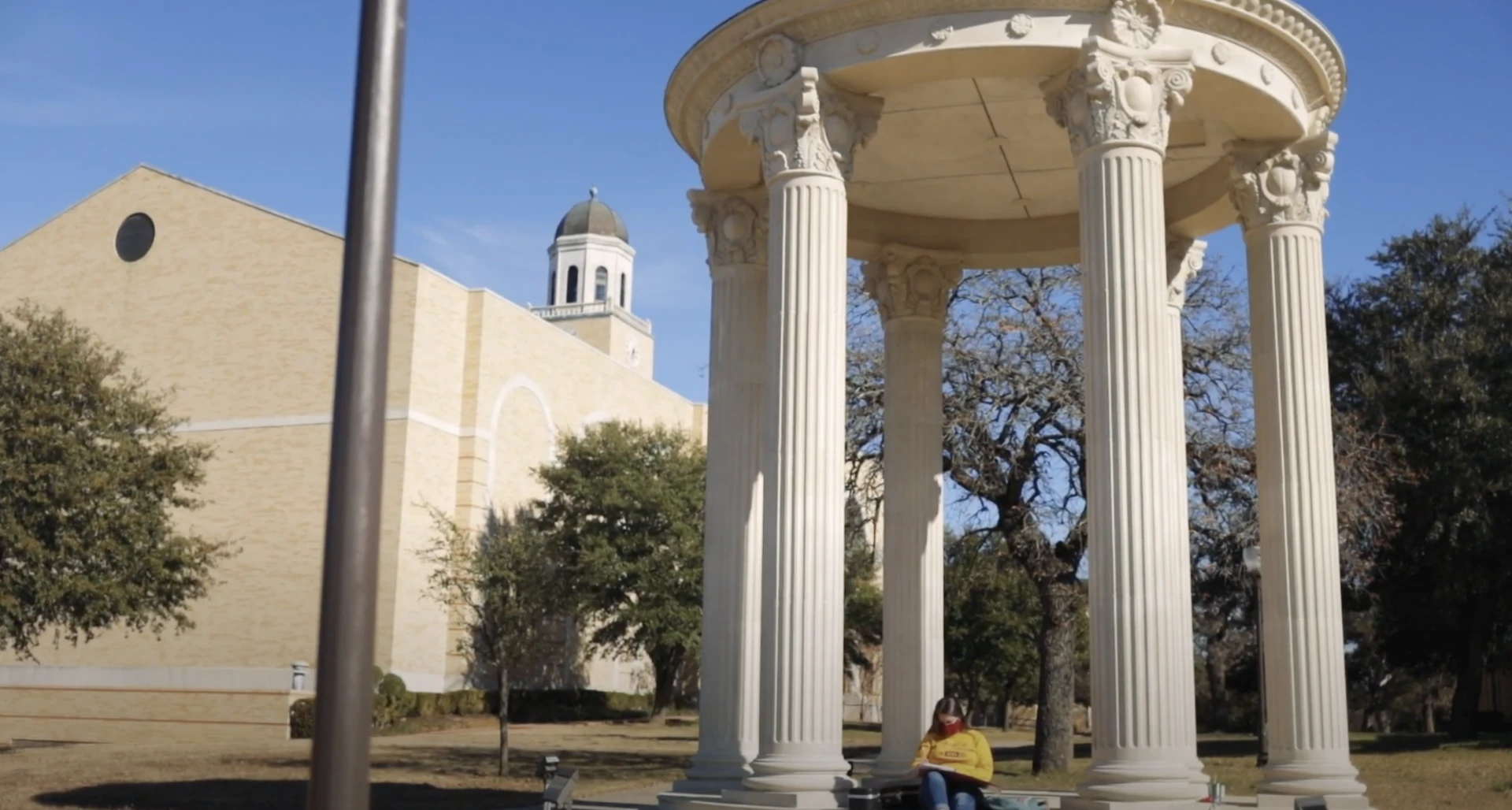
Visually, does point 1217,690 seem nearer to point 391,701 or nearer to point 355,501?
point 391,701

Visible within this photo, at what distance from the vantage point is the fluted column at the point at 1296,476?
61.4 ft

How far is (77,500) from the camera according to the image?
43594 mm

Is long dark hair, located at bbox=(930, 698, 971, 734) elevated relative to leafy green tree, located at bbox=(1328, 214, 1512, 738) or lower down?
lower down

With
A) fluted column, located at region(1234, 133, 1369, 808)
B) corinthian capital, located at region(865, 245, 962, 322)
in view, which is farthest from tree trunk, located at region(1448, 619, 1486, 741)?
fluted column, located at region(1234, 133, 1369, 808)

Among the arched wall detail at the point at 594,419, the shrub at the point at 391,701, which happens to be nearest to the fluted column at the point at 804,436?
the shrub at the point at 391,701

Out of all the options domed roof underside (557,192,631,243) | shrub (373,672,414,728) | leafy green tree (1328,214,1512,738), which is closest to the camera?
leafy green tree (1328,214,1512,738)

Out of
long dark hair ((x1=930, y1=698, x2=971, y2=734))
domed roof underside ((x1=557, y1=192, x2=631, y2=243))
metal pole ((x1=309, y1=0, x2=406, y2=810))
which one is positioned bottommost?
long dark hair ((x1=930, y1=698, x2=971, y2=734))

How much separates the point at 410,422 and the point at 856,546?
32.5 metres

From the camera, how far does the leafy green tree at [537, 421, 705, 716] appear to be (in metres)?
68.5

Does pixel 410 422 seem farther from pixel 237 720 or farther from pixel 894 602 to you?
pixel 894 602

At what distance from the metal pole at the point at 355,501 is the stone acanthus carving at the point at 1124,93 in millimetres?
12478

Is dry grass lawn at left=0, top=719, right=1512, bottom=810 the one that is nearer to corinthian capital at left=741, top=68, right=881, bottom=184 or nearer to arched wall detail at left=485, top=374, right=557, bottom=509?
corinthian capital at left=741, top=68, right=881, bottom=184

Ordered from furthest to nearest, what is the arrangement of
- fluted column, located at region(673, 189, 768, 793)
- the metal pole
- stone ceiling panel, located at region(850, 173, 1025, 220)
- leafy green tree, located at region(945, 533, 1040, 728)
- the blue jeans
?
leafy green tree, located at region(945, 533, 1040, 728) → stone ceiling panel, located at region(850, 173, 1025, 220) → fluted column, located at region(673, 189, 768, 793) → the blue jeans → the metal pole

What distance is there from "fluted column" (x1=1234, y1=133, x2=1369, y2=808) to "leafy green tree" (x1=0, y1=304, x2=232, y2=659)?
34.8m
